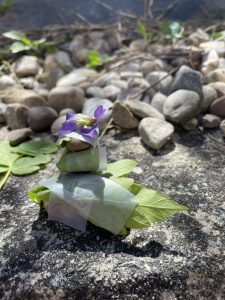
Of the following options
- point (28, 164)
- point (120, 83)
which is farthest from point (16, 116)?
point (120, 83)

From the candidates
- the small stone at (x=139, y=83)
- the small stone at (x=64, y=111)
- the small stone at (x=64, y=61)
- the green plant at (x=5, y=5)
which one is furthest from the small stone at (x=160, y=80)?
the green plant at (x=5, y=5)

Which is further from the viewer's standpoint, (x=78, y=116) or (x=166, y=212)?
(x=78, y=116)

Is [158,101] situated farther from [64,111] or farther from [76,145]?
[76,145]

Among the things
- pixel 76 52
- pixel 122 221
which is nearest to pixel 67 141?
pixel 122 221

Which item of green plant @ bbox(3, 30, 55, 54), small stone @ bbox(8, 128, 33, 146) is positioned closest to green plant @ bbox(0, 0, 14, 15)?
green plant @ bbox(3, 30, 55, 54)

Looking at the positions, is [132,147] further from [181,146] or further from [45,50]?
[45,50]

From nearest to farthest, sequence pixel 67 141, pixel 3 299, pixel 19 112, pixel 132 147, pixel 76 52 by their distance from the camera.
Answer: pixel 3 299
pixel 67 141
pixel 132 147
pixel 19 112
pixel 76 52

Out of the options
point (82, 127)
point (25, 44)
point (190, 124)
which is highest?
point (82, 127)
